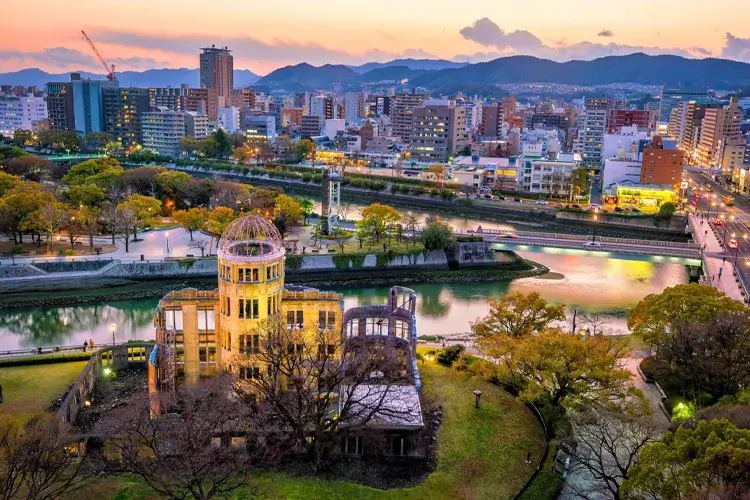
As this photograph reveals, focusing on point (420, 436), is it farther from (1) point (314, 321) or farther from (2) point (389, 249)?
(2) point (389, 249)

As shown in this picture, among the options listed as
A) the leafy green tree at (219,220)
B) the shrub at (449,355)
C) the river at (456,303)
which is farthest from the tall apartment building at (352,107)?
the shrub at (449,355)

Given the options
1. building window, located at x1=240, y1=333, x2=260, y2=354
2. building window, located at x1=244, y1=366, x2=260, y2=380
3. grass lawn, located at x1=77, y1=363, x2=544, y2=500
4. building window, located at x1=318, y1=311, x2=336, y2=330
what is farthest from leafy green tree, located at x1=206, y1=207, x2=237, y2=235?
grass lawn, located at x1=77, y1=363, x2=544, y2=500

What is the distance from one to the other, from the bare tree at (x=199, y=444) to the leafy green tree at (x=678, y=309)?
12.0 metres

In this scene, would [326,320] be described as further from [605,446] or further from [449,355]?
[605,446]

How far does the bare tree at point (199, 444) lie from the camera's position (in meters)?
12.3

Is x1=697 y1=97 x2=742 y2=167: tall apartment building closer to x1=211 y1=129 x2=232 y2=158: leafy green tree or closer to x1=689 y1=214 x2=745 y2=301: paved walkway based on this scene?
x1=689 y1=214 x2=745 y2=301: paved walkway

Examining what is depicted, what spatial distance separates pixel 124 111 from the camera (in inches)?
3656

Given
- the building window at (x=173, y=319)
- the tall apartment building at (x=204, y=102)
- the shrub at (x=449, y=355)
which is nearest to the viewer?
the building window at (x=173, y=319)

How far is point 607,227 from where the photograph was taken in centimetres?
4938

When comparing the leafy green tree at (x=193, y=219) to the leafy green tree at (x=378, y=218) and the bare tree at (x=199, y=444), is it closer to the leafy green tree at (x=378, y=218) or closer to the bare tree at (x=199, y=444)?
the leafy green tree at (x=378, y=218)

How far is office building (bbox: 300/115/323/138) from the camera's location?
105 meters

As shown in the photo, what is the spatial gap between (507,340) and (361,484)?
5.98 m

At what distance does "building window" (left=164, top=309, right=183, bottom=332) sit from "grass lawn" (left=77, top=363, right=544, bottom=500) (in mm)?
5173

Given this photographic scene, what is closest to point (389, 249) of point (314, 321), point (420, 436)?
point (314, 321)
